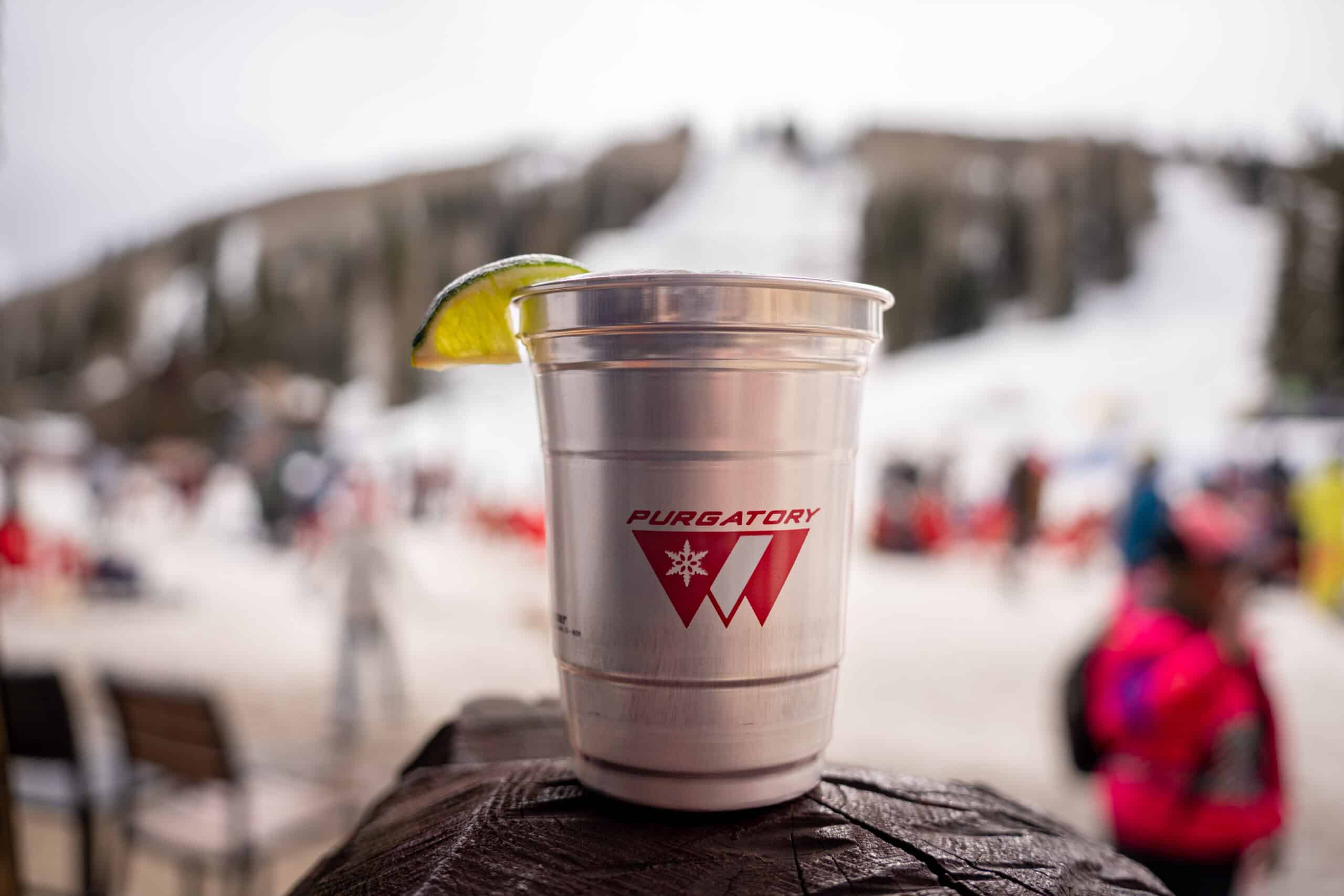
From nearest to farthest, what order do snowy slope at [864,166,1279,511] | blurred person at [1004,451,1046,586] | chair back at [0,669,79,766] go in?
chair back at [0,669,79,766] < blurred person at [1004,451,1046,586] < snowy slope at [864,166,1279,511]

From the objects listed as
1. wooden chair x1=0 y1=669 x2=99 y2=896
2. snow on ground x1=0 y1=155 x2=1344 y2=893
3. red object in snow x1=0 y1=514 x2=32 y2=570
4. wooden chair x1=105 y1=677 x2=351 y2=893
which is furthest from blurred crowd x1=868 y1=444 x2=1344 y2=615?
red object in snow x1=0 y1=514 x2=32 y2=570

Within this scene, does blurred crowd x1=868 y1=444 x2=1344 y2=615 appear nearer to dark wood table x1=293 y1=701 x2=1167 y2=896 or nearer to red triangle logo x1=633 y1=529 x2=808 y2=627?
dark wood table x1=293 y1=701 x2=1167 y2=896

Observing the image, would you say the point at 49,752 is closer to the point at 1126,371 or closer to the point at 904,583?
the point at 904,583

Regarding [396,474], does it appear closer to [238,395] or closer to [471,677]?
[238,395]

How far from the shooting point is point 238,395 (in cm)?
1742

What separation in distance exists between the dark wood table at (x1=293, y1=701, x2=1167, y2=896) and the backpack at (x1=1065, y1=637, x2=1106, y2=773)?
5.48 feet

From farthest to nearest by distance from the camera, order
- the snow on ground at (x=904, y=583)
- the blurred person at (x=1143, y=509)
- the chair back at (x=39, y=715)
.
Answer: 1. the snow on ground at (x=904, y=583)
2. the blurred person at (x=1143, y=509)
3. the chair back at (x=39, y=715)

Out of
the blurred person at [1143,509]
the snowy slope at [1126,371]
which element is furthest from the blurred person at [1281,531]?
the blurred person at [1143,509]

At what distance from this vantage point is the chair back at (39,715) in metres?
2.54

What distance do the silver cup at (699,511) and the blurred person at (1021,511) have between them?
1023cm

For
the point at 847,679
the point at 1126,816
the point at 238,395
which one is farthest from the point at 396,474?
the point at 1126,816

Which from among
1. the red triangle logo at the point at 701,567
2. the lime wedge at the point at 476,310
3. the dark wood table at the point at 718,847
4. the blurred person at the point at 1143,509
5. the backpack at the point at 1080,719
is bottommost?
the backpack at the point at 1080,719

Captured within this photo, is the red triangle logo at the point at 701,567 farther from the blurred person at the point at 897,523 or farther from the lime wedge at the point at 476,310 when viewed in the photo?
the blurred person at the point at 897,523

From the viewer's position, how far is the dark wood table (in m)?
0.50
